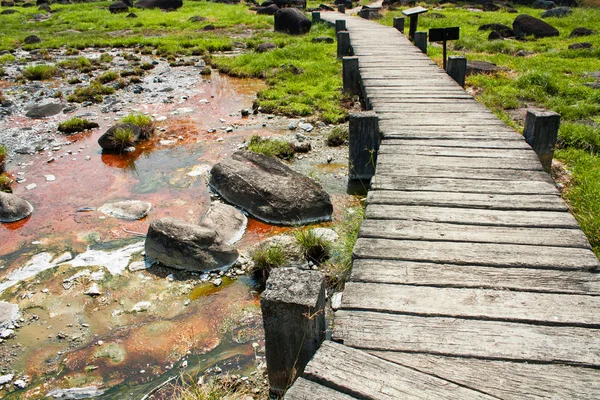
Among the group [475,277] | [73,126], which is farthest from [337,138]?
[475,277]

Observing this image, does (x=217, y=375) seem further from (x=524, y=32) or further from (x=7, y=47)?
(x=7, y=47)

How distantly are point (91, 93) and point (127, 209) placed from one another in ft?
20.5

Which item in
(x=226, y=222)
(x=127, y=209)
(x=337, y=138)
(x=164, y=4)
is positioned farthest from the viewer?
(x=164, y=4)

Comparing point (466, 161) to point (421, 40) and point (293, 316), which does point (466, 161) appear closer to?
point (293, 316)

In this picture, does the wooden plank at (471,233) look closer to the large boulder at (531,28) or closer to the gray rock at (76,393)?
the gray rock at (76,393)

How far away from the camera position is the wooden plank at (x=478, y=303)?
8.87 ft

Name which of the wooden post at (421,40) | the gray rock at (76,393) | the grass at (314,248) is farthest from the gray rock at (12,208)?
the wooden post at (421,40)

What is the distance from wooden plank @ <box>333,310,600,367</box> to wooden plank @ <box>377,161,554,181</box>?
1.97 m

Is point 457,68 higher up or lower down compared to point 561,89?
higher up

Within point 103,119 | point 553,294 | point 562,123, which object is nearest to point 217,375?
point 553,294

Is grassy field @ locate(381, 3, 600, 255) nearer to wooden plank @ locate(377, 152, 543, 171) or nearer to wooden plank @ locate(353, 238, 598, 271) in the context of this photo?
wooden plank @ locate(377, 152, 543, 171)

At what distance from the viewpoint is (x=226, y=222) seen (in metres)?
5.61

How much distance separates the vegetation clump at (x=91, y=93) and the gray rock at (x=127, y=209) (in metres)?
5.54

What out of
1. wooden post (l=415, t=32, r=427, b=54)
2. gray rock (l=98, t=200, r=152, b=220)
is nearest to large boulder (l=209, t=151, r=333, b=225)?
gray rock (l=98, t=200, r=152, b=220)
